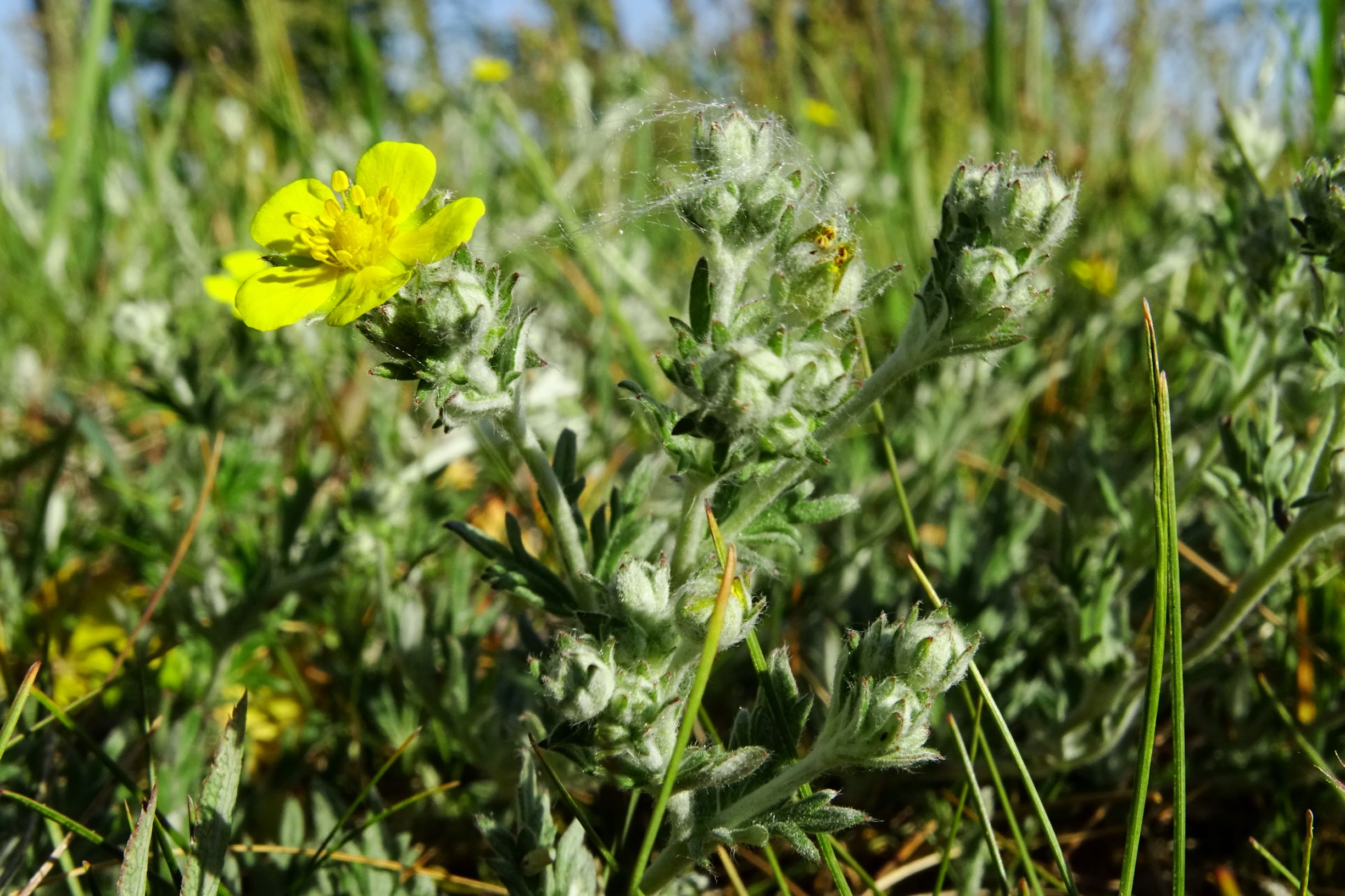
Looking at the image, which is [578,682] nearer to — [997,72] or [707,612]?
[707,612]

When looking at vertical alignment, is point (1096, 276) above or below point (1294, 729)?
above

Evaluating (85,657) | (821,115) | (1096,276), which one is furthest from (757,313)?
(821,115)

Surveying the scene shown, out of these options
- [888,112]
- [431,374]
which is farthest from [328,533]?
[888,112]

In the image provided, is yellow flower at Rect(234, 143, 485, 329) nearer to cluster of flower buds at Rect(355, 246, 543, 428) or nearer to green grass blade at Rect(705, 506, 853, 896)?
cluster of flower buds at Rect(355, 246, 543, 428)

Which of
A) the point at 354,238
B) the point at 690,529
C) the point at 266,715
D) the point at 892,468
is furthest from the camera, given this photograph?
the point at 266,715

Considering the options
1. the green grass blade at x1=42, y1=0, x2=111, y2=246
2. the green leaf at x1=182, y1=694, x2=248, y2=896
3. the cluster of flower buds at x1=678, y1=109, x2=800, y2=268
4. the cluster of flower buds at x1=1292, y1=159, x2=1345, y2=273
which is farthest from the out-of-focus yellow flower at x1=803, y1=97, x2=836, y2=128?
the green leaf at x1=182, y1=694, x2=248, y2=896
